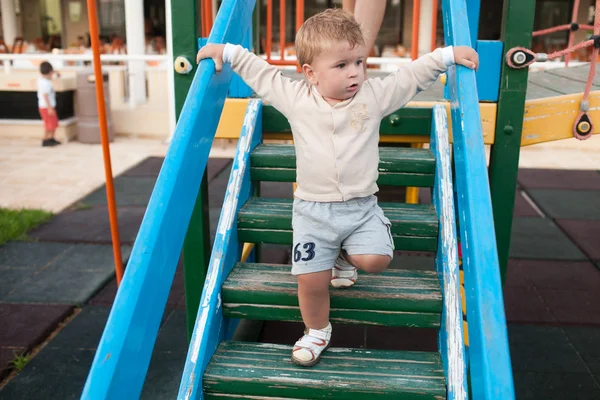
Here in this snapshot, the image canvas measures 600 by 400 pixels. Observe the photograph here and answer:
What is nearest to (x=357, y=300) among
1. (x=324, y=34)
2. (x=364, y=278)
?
(x=364, y=278)

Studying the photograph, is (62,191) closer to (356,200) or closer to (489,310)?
(356,200)

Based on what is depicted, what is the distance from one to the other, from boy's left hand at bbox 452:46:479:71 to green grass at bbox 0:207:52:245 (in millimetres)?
4357

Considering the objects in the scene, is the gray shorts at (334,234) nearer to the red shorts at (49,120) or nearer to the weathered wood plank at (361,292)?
the weathered wood plank at (361,292)

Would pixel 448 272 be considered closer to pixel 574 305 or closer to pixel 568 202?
pixel 574 305

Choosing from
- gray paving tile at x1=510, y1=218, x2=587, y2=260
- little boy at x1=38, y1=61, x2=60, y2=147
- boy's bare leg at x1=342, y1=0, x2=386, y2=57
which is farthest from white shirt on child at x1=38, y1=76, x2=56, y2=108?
boy's bare leg at x1=342, y1=0, x2=386, y2=57

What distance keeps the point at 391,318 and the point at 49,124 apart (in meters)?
8.34

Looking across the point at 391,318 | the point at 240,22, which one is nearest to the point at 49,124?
the point at 240,22

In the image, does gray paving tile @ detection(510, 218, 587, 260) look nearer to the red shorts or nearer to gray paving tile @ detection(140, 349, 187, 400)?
gray paving tile @ detection(140, 349, 187, 400)

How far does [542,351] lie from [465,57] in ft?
6.82

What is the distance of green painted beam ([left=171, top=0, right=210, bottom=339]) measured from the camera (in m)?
2.68

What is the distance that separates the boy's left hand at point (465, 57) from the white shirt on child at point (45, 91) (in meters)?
8.23

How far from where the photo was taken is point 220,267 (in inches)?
92.7

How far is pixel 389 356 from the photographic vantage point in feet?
7.30

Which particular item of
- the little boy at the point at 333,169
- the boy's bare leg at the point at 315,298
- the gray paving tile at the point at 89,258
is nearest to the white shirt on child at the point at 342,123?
the little boy at the point at 333,169
